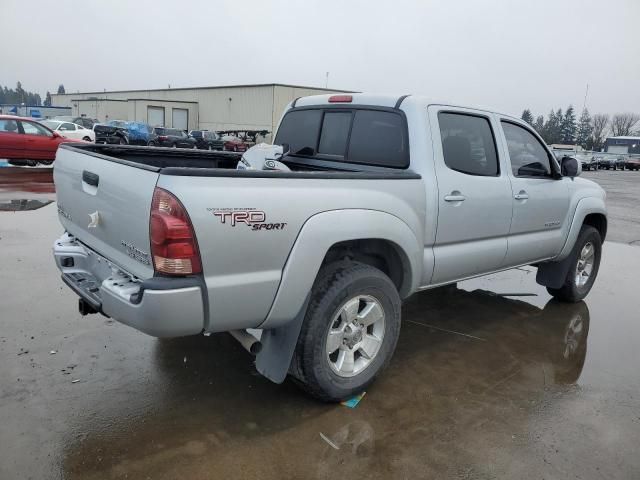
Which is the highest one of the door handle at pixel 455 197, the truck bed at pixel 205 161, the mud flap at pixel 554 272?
the truck bed at pixel 205 161

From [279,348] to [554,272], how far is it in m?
3.71

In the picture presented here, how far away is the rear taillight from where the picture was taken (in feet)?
7.53

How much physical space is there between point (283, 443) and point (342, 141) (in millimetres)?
2355

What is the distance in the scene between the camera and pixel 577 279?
546 centimetres

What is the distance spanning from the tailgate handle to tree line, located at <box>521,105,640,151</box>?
95.4 m

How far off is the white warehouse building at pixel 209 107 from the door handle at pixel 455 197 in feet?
130

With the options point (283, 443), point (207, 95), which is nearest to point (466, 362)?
point (283, 443)

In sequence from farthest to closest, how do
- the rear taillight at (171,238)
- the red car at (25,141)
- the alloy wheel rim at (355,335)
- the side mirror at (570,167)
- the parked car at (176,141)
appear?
1. the parked car at (176,141)
2. the red car at (25,141)
3. the side mirror at (570,167)
4. the alloy wheel rim at (355,335)
5. the rear taillight at (171,238)

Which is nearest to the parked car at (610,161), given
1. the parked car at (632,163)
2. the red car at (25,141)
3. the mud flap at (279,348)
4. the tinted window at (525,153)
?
the parked car at (632,163)

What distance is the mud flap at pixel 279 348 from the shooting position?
2855 mm

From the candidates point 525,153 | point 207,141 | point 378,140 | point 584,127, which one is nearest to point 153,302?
point 378,140

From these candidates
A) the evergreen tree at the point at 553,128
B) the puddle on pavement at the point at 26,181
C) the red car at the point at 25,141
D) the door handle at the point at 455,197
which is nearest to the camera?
the door handle at the point at 455,197

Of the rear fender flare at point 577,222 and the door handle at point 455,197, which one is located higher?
the door handle at point 455,197

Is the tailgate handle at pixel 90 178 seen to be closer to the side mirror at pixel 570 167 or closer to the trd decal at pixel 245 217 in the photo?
the trd decal at pixel 245 217
